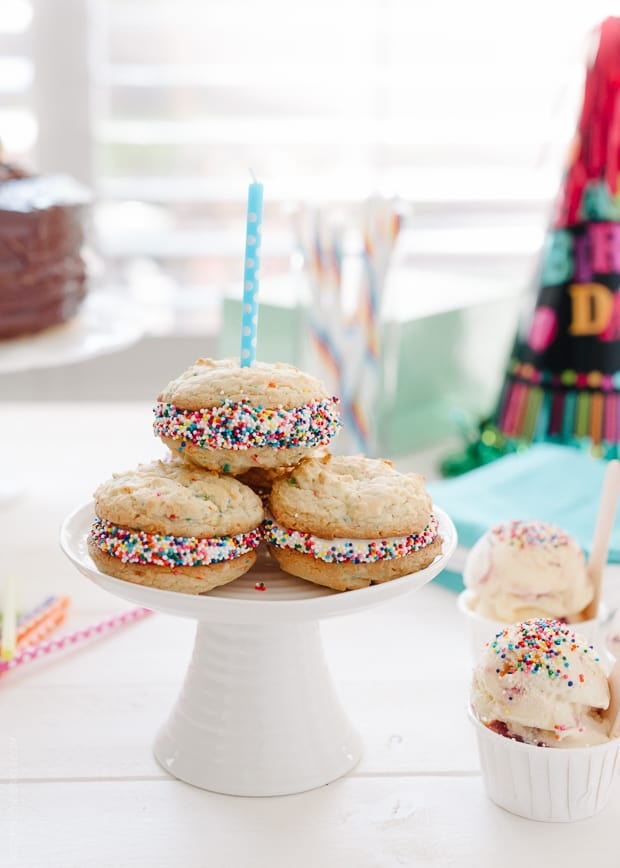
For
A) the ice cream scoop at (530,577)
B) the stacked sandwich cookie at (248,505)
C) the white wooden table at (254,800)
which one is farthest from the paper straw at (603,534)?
the stacked sandwich cookie at (248,505)

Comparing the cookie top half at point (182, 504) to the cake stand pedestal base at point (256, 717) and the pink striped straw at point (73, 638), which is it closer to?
the cake stand pedestal base at point (256, 717)

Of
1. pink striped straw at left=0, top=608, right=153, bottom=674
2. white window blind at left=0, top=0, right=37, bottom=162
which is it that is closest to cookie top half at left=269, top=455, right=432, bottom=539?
pink striped straw at left=0, top=608, right=153, bottom=674

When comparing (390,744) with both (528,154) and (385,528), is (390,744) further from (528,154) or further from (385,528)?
(528,154)

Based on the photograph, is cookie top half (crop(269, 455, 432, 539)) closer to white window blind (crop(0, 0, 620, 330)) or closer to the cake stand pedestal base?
the cake stand pedestal base

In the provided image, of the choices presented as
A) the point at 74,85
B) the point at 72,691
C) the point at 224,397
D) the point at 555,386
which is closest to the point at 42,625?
the point at 72,691

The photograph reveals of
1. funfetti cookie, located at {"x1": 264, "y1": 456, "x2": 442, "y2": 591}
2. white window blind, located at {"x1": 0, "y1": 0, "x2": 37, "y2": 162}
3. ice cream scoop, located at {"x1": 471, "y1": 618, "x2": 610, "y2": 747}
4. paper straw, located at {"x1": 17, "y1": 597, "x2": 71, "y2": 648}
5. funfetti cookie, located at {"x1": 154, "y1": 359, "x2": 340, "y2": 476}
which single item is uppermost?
white window blind, located at {"x1": 0, "y1": 0, "x2": 37, "y2": 162}

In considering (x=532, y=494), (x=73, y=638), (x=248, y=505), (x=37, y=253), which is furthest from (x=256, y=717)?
(x=37, y=253)
